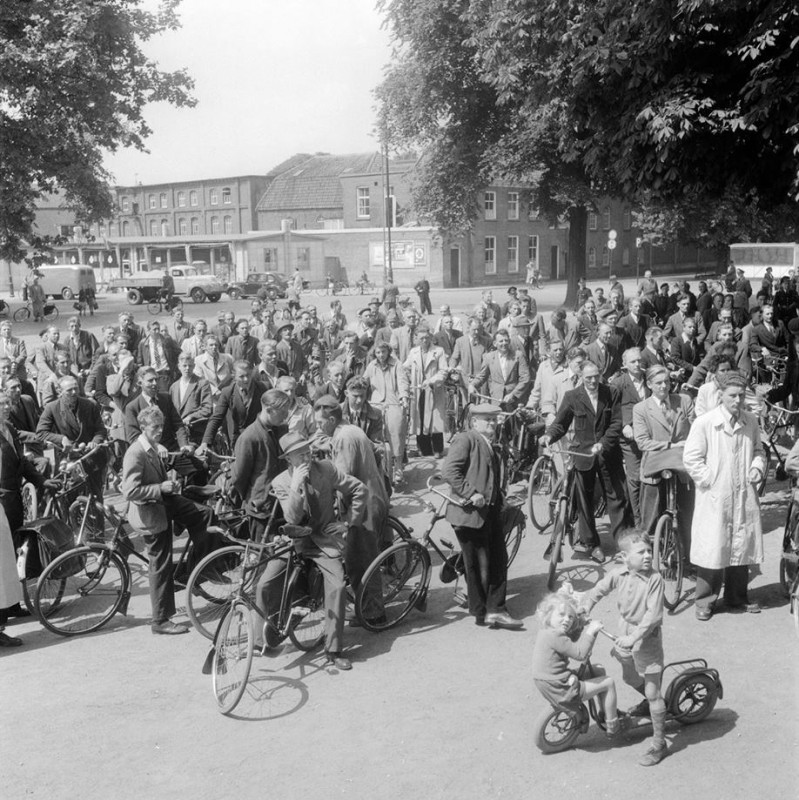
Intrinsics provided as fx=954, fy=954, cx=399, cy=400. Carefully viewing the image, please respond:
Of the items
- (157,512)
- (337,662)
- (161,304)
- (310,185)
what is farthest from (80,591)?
(310,185)

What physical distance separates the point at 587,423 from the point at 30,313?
3678 centimetres

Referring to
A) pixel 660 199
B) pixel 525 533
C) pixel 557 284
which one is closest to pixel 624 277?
pixel 557 284

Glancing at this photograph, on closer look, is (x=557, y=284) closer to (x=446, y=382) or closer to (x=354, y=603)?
(x=446, y=382)

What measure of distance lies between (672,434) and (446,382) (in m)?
4.35

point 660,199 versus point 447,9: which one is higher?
point 447,9

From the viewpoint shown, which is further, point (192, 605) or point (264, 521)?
point (264, 521)

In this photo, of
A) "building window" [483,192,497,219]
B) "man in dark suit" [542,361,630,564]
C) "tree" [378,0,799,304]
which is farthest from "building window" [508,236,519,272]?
"man in dark suit" [542,361,630,564]

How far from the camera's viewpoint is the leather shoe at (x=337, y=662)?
21.2 feet

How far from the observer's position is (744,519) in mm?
6938

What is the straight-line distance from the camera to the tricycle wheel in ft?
18.0

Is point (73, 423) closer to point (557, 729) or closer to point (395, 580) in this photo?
point (395, 580)

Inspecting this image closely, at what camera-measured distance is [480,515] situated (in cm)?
697

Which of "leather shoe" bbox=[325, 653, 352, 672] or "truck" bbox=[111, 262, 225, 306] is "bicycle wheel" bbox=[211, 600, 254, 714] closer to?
"leather shoe" bbox=[325, 653, 352, 672]

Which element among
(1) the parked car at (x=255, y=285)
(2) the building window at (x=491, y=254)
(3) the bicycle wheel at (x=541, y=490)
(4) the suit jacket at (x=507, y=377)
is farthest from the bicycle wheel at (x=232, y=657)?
(2) the building window at (x=491, y=254)
